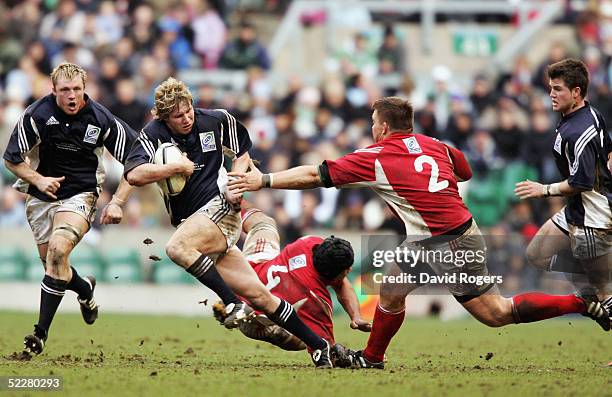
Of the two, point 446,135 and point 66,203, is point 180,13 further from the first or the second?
point 66,203

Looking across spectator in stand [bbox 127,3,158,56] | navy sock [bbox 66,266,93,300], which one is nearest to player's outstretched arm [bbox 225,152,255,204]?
navy sock [bbox 66,266,93,300]

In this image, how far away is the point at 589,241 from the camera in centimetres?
1056

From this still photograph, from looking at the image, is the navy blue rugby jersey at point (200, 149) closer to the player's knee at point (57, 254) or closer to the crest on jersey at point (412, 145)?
the player's knee at point (57, 254)

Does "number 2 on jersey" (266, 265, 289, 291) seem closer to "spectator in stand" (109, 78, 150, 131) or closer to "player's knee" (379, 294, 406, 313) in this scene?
"player's knee" (379, 294, 406, 313)

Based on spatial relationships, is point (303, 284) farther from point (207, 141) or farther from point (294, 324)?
point (207, 141)

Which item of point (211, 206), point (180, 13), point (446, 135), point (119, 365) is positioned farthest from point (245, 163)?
point (180, 13)

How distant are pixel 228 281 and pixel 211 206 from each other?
71 centimetres

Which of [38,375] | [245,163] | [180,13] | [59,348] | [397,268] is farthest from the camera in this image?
[180,13]

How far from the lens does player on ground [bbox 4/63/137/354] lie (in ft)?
34.5

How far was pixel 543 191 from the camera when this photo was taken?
10.2 m

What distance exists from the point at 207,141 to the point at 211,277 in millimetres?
1337

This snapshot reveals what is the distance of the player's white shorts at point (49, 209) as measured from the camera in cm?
1095

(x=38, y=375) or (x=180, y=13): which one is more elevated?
(x=180, y=13)

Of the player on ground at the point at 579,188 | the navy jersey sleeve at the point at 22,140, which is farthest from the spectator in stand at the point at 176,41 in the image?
the player on ground at the point at 579,188
